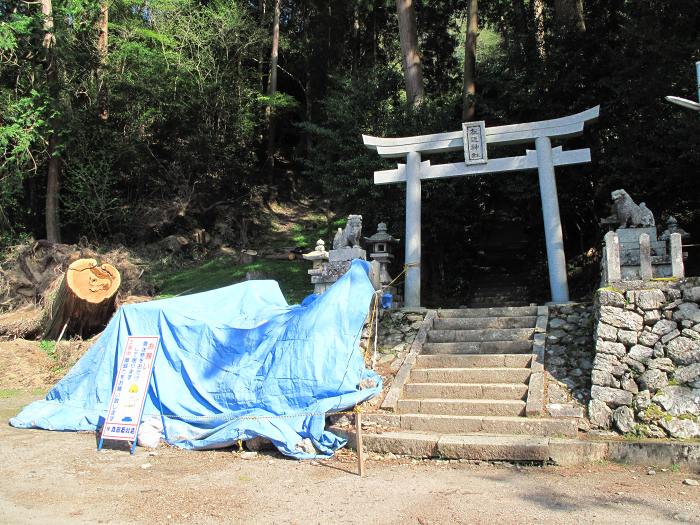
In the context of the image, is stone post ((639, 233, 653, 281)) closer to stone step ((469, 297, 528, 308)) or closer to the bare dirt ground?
the bare dirt ground

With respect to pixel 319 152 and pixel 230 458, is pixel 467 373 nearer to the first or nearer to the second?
pixel 230 458

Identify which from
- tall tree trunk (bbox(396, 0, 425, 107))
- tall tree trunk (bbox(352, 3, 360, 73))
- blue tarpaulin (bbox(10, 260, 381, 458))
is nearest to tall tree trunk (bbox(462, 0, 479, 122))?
tall tree trunk (bbox(396, 0, 425, 107))

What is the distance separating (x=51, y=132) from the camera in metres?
16.7

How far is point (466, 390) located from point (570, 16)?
36.8ft

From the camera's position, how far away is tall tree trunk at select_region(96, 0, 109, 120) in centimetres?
1923

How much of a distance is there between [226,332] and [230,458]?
1.60m

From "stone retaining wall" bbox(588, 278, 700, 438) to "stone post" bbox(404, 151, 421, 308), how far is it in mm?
3657

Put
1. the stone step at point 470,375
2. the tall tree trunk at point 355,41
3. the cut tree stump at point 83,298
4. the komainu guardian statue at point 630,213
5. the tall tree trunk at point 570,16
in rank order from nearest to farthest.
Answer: the stone step at point 470,375 → the komainu guardian statue at point 630,213 → the cut tree stump at point 83,298 → the tall tree trunk at point 570,16 → the tall tree trunk at point 355,41

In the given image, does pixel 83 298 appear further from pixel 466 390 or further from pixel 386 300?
pixel 466 390

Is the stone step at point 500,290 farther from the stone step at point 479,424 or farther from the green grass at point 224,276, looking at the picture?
the stone step at point 479,424

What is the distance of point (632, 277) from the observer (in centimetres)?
802

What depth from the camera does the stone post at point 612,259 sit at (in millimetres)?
7562

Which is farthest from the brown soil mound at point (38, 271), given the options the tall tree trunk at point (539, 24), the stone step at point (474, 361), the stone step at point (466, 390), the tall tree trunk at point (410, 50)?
the tall tree trunk at point (539, 24)

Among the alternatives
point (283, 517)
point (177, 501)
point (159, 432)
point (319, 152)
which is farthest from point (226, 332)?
point (319, 152)
